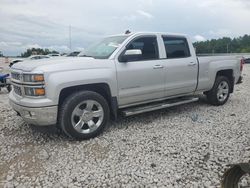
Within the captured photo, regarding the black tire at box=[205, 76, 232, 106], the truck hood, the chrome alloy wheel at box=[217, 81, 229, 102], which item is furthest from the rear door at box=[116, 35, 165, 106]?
the chrome alloy wheel at box=[217, 81, 229, 102]

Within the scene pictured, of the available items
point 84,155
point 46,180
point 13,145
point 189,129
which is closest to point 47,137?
point 13,145

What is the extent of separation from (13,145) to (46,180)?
1.46 metres

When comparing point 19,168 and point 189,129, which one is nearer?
point 19,168

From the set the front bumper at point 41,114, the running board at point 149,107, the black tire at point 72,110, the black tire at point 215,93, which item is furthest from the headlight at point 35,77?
the black tire at point 215,93

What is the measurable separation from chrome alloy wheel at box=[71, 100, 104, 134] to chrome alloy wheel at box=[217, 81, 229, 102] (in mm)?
3829

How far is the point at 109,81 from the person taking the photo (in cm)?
479

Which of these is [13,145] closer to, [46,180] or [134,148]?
[46,180]

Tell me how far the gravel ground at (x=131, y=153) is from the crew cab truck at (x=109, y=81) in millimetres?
382

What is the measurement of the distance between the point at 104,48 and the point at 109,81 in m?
0.98

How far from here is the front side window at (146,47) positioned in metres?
5.38

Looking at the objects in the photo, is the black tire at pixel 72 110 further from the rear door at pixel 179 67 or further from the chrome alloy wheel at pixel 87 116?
the rear door at pixel 179 67

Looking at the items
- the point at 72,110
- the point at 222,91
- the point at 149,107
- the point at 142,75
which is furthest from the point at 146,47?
the point at 222,91

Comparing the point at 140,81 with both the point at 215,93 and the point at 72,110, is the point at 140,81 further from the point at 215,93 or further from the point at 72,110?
the point at 215,93

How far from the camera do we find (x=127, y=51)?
488cm
